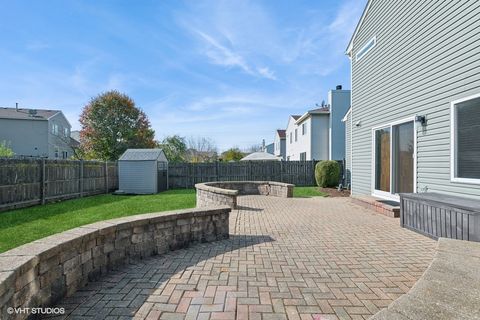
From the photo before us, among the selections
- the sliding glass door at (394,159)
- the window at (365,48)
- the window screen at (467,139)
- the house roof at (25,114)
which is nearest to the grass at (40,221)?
the sliding glass door at (394,159)

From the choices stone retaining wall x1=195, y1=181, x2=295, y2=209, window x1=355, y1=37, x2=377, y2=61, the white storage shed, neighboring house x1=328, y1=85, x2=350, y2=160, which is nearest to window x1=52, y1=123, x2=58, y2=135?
A: the white storage shed

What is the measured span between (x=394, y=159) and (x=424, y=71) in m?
2.51

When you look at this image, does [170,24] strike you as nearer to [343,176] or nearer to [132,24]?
[132,24]

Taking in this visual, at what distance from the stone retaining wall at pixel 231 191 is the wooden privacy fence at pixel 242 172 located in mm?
5317

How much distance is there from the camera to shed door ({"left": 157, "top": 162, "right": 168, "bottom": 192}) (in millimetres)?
16953

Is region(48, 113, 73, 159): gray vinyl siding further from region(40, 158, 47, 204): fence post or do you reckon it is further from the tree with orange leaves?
region(40, 158, 47, 204): fence post

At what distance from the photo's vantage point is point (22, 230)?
6.09 m

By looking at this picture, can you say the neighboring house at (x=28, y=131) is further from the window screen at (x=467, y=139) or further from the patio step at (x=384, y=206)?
the window screen at (x=467, y=139)

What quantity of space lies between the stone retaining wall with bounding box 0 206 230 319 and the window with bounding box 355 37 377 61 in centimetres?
780

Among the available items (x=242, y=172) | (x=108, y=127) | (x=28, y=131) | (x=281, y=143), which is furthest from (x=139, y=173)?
(x=281, y=143)

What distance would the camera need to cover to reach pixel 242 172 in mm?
19281

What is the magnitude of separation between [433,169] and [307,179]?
41.1 feet

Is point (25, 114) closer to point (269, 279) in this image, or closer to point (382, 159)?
point (382, 159)

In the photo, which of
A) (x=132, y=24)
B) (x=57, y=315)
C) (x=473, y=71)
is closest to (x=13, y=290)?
(x=57, y=315)
